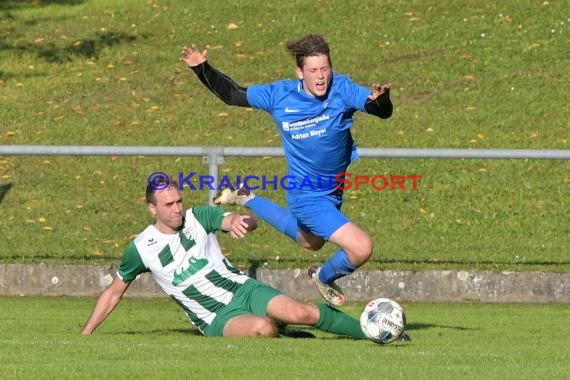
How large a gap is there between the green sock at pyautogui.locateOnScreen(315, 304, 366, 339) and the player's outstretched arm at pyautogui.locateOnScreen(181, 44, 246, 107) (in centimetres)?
167

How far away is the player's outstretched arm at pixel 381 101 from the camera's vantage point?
9.46 metres

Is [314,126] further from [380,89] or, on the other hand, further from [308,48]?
[380,89]

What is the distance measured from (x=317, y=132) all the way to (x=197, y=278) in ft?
4.38

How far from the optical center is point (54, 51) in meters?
20.2

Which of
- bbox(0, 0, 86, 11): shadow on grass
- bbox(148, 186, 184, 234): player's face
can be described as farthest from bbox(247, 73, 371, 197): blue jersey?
bbox(0, 0, 86, 11): shadow on grass

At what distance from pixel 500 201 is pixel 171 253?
5.56m

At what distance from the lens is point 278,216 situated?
10.9 m

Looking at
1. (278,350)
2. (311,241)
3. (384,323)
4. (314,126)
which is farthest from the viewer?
(311,241)

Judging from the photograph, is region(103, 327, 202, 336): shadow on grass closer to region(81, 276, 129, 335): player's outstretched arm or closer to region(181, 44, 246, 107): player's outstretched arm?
region(81, 276, 129, 335): player's outstretched arm

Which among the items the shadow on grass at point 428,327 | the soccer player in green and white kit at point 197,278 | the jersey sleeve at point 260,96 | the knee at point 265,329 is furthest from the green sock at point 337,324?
the jersey sleeve at point 260,96

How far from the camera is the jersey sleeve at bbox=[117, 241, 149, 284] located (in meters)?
10.1

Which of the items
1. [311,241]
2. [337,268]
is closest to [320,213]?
[337,268]

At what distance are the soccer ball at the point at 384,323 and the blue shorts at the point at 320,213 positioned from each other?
3.39ft

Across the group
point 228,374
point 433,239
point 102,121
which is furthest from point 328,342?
point 102,121
